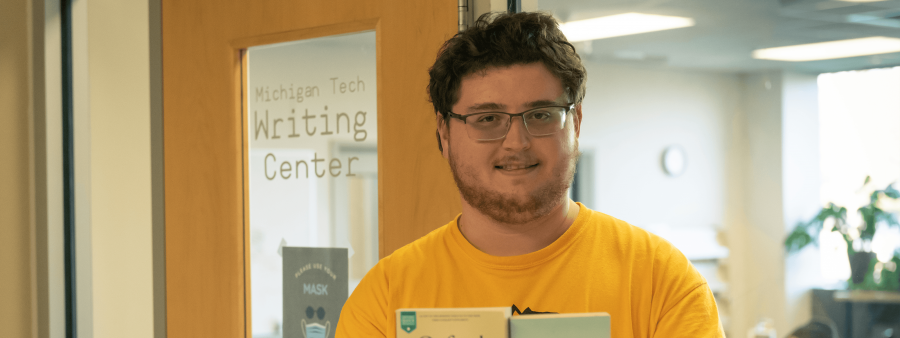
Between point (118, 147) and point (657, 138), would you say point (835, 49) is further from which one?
point (118, 147)

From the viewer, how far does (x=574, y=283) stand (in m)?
1.07

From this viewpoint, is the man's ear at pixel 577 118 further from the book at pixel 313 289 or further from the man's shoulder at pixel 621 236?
the book at pixel 313 289

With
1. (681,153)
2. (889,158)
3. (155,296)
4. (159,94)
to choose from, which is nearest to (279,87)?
(159,94)

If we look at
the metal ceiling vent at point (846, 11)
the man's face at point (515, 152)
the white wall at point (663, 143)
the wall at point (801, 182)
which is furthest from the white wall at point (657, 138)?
the man's face at point (515, 152)

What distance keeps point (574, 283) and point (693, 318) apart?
0.18 metres

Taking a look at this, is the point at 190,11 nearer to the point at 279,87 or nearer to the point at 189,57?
the point at 189,57

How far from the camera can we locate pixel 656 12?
8.12ft

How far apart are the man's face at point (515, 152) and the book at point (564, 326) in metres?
0.38

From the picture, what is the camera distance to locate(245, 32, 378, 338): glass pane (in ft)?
5.17

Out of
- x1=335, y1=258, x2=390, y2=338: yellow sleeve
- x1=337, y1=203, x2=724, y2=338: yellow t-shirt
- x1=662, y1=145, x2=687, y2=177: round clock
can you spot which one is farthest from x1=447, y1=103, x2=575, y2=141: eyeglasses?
x1=662, y1=145, x2=687, y2=177: round clock

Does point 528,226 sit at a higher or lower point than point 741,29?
lower

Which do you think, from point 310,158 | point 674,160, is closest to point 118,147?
point 310,158

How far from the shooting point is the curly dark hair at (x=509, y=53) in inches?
42.2

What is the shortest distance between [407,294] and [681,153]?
2290 millimetres
